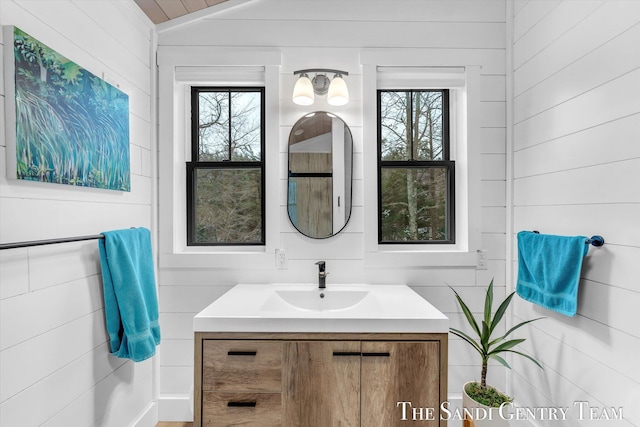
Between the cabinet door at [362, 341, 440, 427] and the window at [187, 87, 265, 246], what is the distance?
41.0 inches

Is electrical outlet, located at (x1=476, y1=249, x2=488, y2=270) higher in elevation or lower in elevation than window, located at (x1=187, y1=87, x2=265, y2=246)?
lower

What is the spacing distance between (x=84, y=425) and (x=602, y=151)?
2.35m

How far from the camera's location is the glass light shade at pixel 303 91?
1.91 metres

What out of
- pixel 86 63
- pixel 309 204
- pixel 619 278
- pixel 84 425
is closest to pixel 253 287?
pixel 309 204

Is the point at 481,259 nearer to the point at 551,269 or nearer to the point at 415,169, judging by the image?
the point at 551,269

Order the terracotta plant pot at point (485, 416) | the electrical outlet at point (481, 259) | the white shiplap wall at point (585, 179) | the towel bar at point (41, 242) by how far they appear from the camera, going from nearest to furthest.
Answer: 1. the towel bar at point (41, 242)
2. the white shiplap wall at point (585, 179)
3. the terracotta plant pot at point (485, 416)
4. the electrical outlet at point (481, 259)

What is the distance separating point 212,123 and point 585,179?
1956 millimetres

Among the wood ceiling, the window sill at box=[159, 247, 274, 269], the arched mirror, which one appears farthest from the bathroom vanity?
the wood ceiling

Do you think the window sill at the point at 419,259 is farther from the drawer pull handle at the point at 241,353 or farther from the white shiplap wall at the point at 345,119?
the drawer pull handle at the point at 241,353

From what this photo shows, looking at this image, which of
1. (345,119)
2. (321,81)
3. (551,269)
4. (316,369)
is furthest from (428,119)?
(316,369)

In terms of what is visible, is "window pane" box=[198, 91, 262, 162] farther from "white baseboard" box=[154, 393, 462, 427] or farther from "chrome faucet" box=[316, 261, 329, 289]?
"white baseboard" box=[154, 393, 462, 427]

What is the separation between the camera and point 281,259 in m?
2.00

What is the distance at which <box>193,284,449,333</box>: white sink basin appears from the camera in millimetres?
1389

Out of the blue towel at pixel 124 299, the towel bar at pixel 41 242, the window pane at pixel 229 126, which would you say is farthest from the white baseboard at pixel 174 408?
the window pane at pixel 229 126
